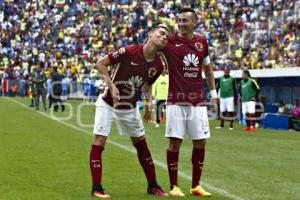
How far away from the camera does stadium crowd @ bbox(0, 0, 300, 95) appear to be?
128 feet

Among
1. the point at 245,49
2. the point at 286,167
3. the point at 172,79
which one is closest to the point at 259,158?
the point at 286,167

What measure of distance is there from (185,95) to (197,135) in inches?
20.5

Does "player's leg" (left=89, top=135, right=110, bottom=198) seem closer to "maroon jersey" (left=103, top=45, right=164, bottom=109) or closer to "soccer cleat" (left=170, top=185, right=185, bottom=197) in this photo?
"maroon jersey" (left=103, top=45, right=164, bottom=109)

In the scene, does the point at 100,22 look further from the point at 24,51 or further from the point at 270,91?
the point at 270,91

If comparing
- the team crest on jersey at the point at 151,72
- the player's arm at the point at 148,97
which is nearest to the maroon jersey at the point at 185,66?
the team crest on jersey at the point at 151,72

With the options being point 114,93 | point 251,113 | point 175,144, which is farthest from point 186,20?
point 251,113

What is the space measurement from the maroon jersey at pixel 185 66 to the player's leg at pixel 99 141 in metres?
0.83

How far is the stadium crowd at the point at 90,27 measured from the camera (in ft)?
128

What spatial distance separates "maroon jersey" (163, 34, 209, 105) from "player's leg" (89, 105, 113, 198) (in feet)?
2.71

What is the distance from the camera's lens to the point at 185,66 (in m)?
9.12

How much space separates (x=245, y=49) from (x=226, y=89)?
927 cm

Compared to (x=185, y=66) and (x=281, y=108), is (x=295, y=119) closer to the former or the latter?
(x=281, y=108)

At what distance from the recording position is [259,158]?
1401 cm

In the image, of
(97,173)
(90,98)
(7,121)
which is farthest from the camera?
(90,98)
